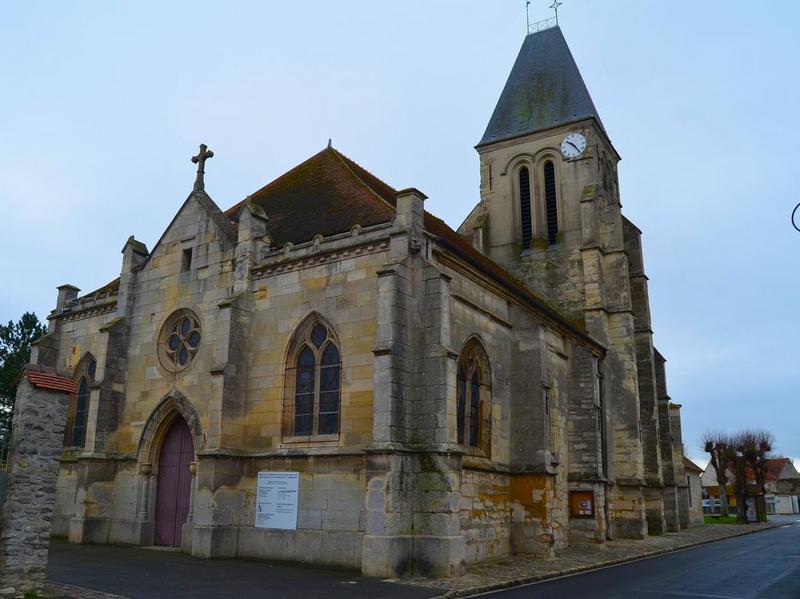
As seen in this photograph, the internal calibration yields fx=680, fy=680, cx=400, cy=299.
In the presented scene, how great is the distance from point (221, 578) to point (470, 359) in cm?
801

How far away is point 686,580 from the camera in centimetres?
1340

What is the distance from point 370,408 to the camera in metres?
14.7

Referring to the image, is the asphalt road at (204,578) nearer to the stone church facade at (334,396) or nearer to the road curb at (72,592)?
the road curb at (72,592)

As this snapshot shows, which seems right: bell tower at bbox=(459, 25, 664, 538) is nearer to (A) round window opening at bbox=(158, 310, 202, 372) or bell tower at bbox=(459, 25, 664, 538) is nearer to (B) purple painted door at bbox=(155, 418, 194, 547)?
(B) purple painted door at bbox=(155, 418, 194, 547)

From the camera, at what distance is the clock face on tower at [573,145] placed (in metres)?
30.4

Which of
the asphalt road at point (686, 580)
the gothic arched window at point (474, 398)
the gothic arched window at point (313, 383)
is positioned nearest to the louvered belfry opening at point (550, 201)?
the gothic arched window at point (474, 398)

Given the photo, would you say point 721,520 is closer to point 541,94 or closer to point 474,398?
point 541,94

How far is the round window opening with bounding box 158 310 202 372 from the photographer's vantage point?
1845 centimetres

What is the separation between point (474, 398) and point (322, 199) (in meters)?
6.82

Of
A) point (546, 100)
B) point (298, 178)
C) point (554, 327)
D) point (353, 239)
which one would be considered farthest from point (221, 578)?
point (546, 100)

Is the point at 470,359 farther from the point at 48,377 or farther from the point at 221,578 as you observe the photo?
the point at 48,377

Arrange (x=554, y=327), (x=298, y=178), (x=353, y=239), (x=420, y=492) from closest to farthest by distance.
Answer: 1. (x=420, y=492)
2. (x=353, y=239)
3. (x=298, y=178)
4. (x=554, y=327)

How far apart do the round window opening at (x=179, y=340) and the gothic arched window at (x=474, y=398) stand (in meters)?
7.13

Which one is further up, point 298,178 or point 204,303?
point 298,178
